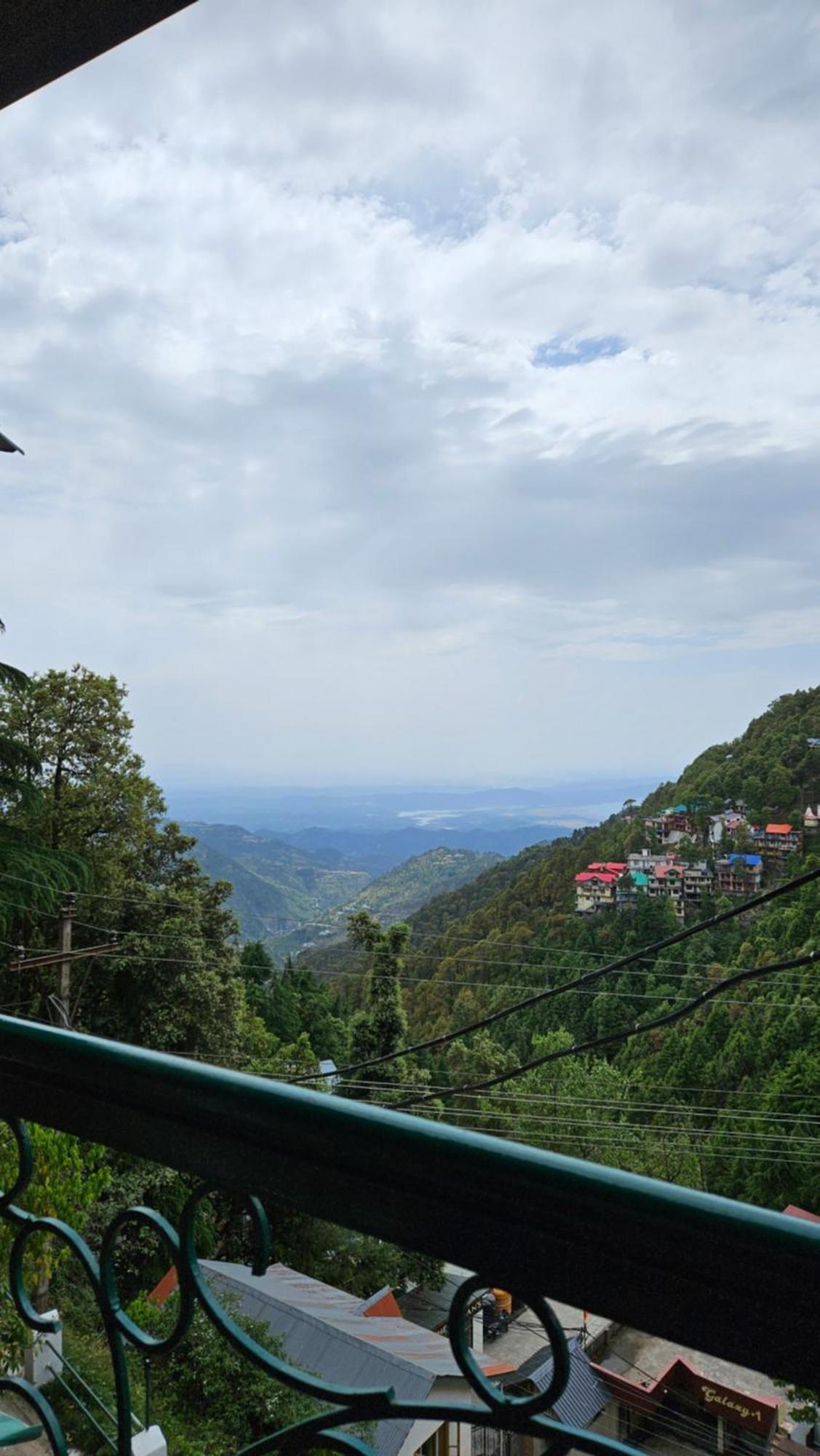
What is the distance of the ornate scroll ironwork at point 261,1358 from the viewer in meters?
0.48

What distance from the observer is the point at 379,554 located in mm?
46312

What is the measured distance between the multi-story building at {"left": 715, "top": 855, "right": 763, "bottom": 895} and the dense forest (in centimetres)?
90

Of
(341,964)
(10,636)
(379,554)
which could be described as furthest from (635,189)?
(10,636)

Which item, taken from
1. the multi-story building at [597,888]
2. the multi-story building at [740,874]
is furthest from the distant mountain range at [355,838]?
the multi-story building at [740,874]

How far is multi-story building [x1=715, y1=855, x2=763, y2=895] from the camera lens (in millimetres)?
23797

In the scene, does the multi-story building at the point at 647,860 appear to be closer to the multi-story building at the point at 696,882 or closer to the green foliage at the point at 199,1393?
the multi-story building at the point at 696,882

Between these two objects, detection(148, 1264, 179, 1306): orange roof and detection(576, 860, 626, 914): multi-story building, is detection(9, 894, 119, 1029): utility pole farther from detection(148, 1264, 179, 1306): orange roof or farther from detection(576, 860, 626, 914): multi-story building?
detection(576, 860, 626, 914): multi-story building

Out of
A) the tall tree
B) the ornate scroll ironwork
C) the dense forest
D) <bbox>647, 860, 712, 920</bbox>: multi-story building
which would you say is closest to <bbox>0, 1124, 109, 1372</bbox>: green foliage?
the dense forest

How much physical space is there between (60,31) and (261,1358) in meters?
1.28

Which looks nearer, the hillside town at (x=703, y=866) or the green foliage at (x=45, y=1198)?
the green foliage at (x=45, y=1198)

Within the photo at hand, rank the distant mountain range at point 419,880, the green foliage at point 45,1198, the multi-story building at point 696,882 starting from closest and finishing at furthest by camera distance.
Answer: the green foliage at point 45,1198 → the multi-story building at point 696,882 → the distant mountain range at point 419,880

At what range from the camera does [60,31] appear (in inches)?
40.6

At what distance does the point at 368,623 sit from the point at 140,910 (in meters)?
36.0

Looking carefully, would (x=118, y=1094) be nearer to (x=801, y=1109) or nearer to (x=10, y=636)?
(x=10, y=636)
